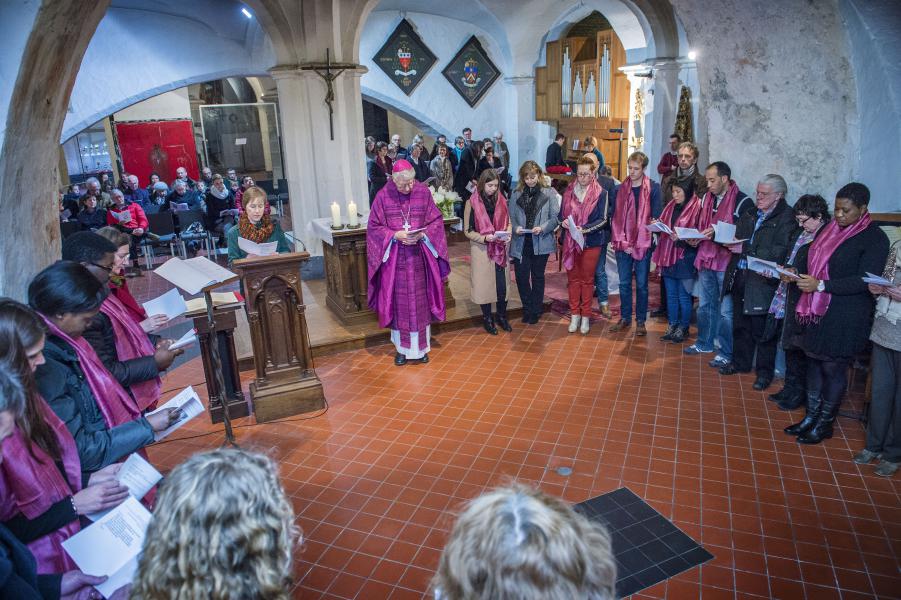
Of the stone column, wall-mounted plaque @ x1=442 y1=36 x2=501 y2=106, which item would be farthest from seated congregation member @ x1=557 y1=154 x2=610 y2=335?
wall-mounted plaque @ x1=442 y1=36 x2=501 y2=106

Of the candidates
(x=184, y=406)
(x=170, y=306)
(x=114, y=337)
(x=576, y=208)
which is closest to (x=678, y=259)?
(x=576, y=208)

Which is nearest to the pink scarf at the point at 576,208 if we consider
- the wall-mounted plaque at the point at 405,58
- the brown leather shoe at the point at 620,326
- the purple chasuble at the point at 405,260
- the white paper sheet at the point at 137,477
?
the brown leather shoe at the point at 620,326

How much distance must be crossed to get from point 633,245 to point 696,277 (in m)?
0.62

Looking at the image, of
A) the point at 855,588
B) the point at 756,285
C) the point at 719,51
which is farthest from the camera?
the point at 719,51

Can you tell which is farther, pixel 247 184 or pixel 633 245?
pixel 247 184

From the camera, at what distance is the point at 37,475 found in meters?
2.09

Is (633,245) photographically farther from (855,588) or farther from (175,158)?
(175,158)

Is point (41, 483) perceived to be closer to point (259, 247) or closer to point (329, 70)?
point (259, 247)

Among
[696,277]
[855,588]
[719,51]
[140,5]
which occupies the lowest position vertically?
[855,588]

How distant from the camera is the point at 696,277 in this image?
18.4ft

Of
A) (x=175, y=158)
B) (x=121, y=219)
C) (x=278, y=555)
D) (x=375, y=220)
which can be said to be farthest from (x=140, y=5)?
(x=278, y=555)

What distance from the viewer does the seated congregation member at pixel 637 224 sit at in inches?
230

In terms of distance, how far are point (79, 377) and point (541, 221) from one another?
430cm

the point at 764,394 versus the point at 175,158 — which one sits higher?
the point at 175,158
